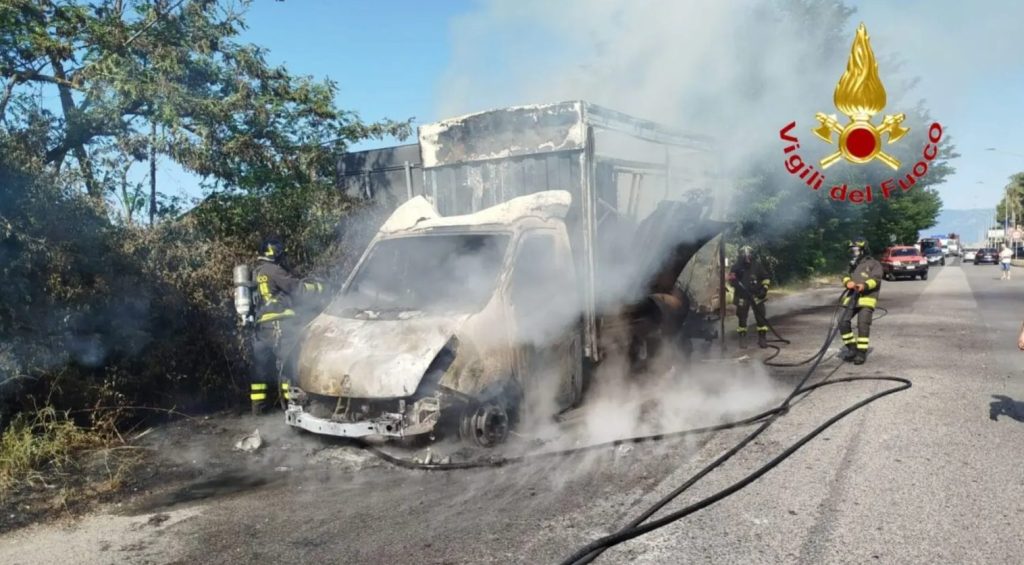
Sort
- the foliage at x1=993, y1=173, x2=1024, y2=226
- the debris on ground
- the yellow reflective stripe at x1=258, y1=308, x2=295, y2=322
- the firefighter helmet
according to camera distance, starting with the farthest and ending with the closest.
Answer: the foliage at x1=993, y1=173, x2=1024, y2=226
the firefighter helmet
the yellow reflective stripe at x1=258, y1=308, x2=295, y2=322
the debris on ground

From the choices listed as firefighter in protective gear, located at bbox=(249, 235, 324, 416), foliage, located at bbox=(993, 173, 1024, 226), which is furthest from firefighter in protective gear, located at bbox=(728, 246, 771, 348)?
foliage, located at bbox=(993, 173, 1024, 226)

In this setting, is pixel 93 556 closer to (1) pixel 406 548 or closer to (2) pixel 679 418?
(1) pixel 406 548

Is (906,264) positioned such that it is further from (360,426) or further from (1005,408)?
(360,426)

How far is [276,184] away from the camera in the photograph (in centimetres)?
904

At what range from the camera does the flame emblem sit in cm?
765

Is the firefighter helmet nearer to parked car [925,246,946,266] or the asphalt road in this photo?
the asphalt road

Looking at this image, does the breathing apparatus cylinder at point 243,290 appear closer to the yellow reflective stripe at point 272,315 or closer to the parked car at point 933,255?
the yellow reflective stripe at point 272,315

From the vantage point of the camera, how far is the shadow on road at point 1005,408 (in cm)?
565

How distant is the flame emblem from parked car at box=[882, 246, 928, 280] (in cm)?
2100

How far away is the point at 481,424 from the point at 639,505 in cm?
139

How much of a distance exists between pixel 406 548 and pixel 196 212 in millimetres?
5339

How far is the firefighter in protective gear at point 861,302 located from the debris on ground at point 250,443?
6.29 meters

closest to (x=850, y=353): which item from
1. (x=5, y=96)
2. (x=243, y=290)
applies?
(x=243, y=290)

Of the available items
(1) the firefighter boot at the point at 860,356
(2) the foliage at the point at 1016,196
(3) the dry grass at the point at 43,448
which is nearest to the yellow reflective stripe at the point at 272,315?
(3) the dry grass at the point at 43,448
